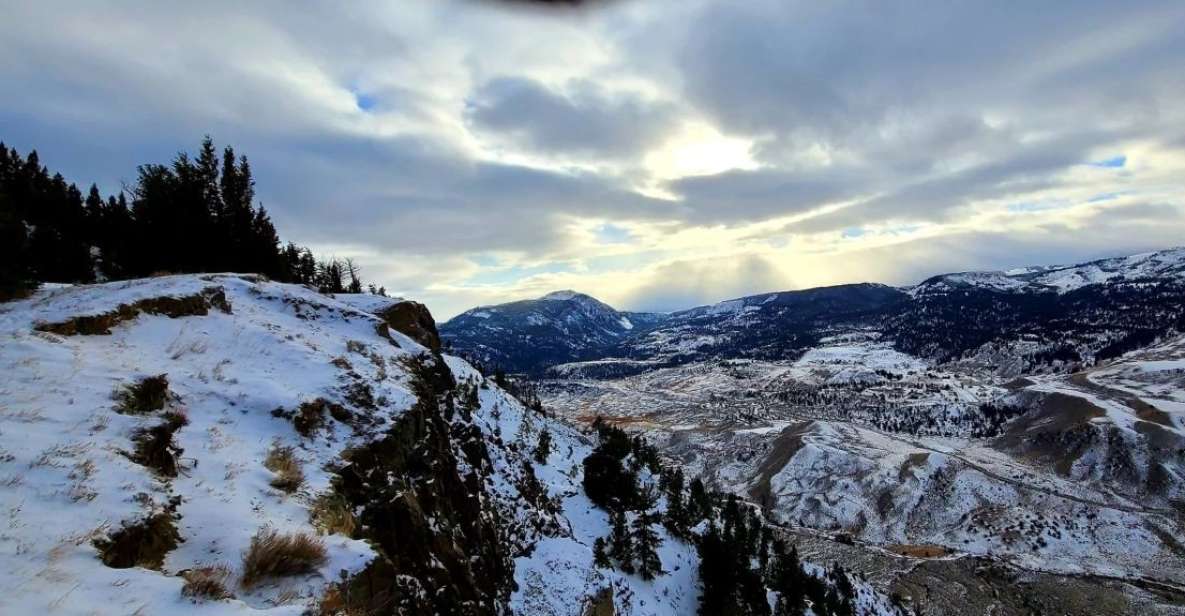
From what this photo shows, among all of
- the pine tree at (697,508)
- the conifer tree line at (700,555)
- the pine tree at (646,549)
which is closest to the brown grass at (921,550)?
the conifer tree line at (700,555)

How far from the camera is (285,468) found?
13.6 meters

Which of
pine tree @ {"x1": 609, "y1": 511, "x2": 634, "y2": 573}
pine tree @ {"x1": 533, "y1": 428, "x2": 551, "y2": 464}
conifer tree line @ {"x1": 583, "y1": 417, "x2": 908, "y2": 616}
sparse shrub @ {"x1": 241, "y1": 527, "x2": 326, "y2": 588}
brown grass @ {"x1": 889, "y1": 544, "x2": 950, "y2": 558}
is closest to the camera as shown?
sparse shrub @ {"x1": 241, "y1": 527, "x2": 326, "y2": 588}

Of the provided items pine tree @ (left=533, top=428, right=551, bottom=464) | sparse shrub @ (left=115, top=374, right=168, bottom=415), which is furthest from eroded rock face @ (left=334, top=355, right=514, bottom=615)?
pine tree @ (left=533, top=428, right=551, bottom=464)

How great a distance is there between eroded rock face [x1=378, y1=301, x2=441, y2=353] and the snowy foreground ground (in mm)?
10082

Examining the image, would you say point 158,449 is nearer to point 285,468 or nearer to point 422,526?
point 285,468

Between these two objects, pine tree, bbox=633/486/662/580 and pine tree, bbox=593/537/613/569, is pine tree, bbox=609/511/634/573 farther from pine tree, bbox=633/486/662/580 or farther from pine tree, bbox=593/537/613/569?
pine tree, bbox=593/537/613/569

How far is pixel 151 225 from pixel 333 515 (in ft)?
153

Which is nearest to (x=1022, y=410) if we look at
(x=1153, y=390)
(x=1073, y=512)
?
(x=1153, y=390)

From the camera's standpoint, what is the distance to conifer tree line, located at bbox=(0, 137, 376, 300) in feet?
143

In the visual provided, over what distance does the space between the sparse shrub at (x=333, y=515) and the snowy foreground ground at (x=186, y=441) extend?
0.30 m

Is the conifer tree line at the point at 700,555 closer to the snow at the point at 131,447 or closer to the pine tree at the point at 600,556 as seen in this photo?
the pine tree at the point at 600,556

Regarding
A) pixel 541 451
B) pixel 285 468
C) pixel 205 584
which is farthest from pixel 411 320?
pixel 205 584

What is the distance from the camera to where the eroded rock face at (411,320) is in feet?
130

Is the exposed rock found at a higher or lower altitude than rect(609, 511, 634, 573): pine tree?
higher
